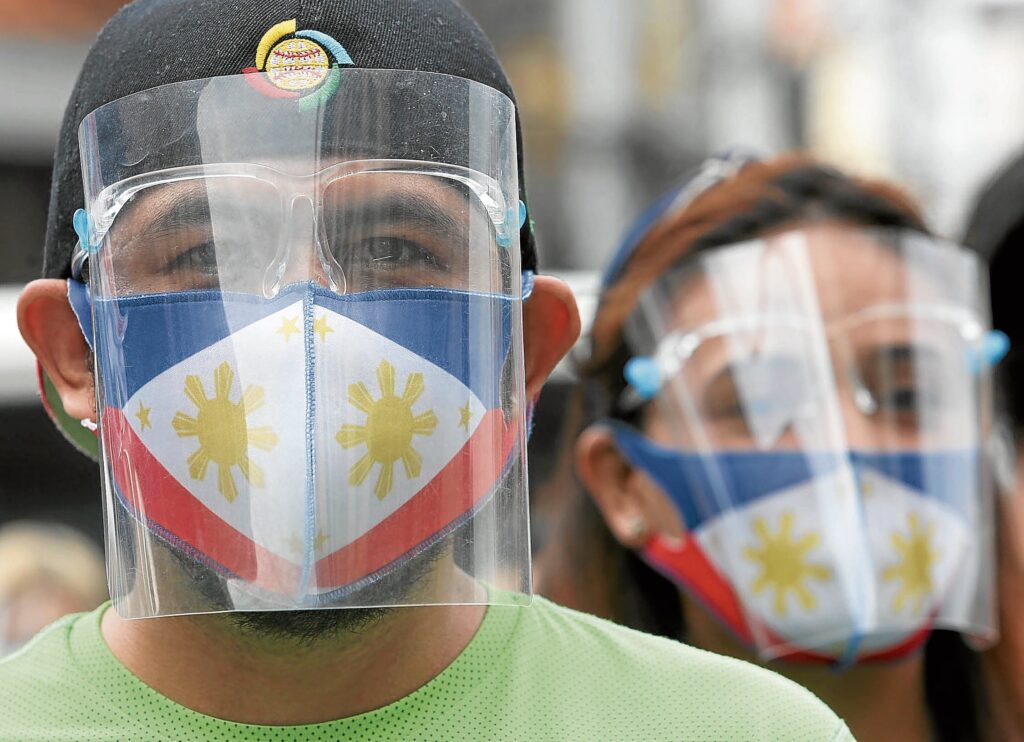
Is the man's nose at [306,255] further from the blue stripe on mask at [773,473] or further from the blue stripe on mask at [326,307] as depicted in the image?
the blue stripe on mask at [773,473]

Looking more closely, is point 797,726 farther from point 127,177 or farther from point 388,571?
point 127,177

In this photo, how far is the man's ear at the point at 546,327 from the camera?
99.6 inches

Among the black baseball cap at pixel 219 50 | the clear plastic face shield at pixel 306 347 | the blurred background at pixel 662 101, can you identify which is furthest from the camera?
the blurred background at pixel 662 101

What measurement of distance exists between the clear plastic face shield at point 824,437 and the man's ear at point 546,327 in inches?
55.8

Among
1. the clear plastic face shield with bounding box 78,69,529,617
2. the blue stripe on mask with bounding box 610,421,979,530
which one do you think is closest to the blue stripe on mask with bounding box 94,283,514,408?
the clear plastic face shield with bounding box 78,69,529,617

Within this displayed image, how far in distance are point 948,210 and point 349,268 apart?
20.1 feet

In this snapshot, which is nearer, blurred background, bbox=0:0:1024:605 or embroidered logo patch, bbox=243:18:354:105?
embroidered logo patch, bbox=243:18:354:105

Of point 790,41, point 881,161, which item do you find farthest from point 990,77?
point 790,41

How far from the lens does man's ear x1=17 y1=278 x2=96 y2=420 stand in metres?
2.50

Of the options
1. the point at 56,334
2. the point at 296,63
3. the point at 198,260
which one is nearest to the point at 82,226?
the point at 56,334

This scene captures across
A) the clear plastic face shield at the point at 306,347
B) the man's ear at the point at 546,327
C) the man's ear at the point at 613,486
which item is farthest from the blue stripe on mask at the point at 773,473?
the clear plastic face shield at the point at 306,347

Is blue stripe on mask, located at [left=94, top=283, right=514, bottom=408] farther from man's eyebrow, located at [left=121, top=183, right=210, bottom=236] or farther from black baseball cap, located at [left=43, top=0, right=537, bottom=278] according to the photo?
black baseball cap, located at [left=43, top=0, right=537, bottom=278]

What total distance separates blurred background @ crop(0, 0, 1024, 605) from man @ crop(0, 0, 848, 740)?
3449mm

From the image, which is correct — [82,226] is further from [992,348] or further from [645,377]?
[992,348]
